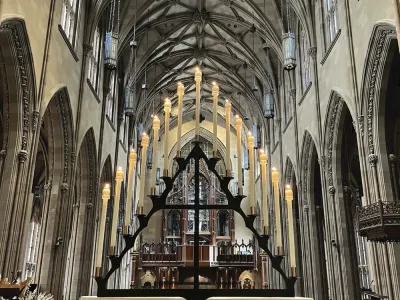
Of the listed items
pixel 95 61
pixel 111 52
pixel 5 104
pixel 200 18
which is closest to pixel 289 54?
pixel 111 52

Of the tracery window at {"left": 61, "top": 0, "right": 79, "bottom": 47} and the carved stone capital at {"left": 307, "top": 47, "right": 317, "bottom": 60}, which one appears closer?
the tracery window at {"left": 61, "top": 0, "right": 79, "bottom": 47}

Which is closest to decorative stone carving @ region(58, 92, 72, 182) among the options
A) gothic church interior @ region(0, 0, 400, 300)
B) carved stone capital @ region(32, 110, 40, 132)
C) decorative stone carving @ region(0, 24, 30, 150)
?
gothic church interior @ region(0, 0, 400, 300)

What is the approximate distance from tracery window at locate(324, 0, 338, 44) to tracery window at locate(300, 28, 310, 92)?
244 centimetres

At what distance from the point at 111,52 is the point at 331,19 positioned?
7.96 m

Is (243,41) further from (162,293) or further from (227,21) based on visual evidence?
(162,293)

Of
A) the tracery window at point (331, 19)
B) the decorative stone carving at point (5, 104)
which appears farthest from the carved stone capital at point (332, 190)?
the decorative stone carving at point (5, 104)

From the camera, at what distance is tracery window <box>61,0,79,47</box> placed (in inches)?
570

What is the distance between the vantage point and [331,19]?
15.2 m

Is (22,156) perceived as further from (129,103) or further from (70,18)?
(129,103)

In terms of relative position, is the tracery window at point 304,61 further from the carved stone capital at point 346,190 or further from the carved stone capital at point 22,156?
the carved stone capital at point 22,156

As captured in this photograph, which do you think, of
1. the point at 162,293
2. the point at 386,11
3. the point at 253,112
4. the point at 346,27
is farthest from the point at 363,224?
the point at 253,112

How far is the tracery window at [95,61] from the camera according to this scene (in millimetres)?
17992

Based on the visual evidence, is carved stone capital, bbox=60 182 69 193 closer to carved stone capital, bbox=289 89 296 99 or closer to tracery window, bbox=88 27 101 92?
tracery window, bbox=88 27 101 92

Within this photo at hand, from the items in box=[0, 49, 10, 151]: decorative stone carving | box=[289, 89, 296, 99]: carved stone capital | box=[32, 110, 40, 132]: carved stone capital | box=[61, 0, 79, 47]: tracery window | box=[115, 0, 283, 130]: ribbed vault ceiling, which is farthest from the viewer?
box=[115, 0, 283, 130]: ribbed vault ceiling
